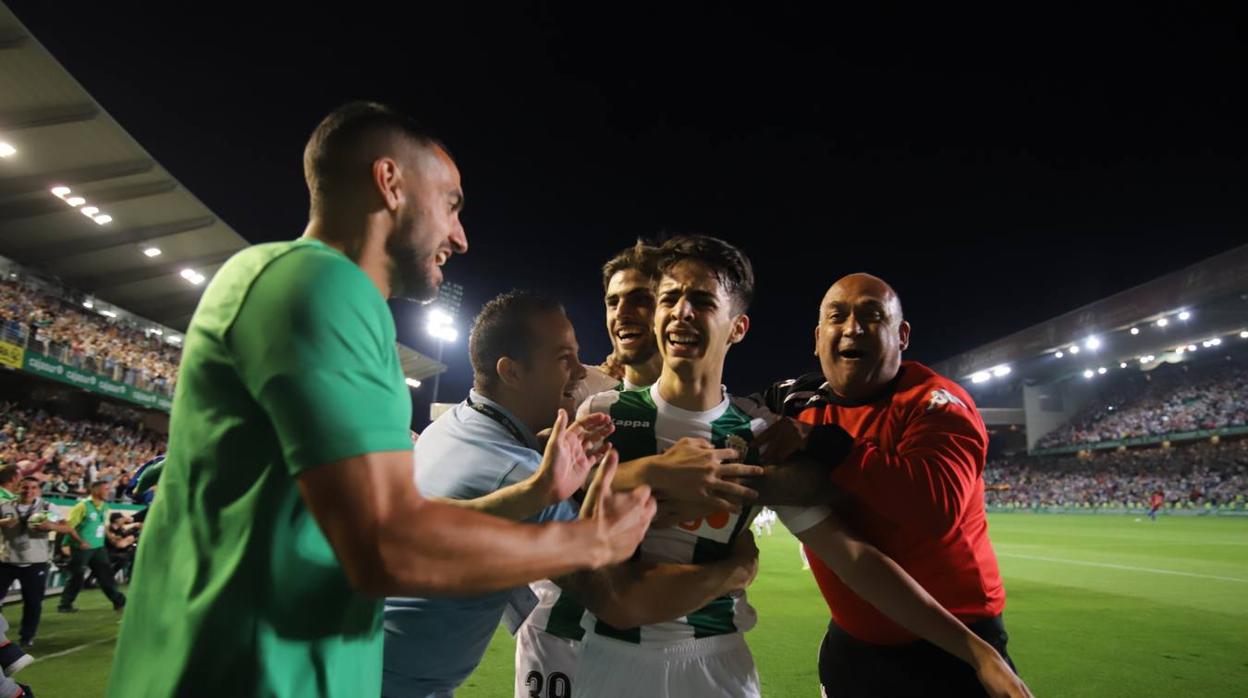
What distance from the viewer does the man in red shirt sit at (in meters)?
2.45

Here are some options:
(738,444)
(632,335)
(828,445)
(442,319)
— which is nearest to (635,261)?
(632,335)

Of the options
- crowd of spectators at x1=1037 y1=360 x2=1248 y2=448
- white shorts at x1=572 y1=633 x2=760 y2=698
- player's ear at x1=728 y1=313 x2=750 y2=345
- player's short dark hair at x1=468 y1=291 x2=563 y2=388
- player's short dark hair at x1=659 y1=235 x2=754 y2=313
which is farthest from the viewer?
crowd of spectators at x1=1037 y1=360 x2=1248 y2=448

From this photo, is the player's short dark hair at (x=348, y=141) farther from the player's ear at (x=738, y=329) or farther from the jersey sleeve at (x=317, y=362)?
the player's ear at (x=738, y=329)

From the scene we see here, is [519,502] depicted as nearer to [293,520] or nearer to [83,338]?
[293,520]

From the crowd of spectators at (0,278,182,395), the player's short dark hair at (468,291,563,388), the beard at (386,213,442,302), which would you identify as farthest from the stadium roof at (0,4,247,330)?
the beard at (386,213,442,302)

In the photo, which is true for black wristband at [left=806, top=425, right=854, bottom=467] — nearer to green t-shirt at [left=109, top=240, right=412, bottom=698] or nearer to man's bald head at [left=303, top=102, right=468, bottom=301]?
man's bald head at [left=303, top=102, right=468, bottom=301]

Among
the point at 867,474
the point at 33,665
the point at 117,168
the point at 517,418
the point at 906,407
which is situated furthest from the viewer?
the point at 117,168

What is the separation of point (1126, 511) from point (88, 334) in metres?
52.4

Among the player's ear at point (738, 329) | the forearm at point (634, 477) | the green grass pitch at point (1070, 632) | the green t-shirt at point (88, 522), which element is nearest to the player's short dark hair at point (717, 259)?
the player's ear at point (738, 329)

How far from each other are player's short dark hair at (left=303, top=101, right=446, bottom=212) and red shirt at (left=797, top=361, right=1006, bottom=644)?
174 cm

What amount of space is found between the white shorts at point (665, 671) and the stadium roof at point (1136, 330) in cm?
4182

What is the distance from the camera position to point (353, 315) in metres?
1.36

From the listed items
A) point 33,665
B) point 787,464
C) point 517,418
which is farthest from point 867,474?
point 33,665

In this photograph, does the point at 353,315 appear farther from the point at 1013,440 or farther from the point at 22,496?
the point at 1013,440
